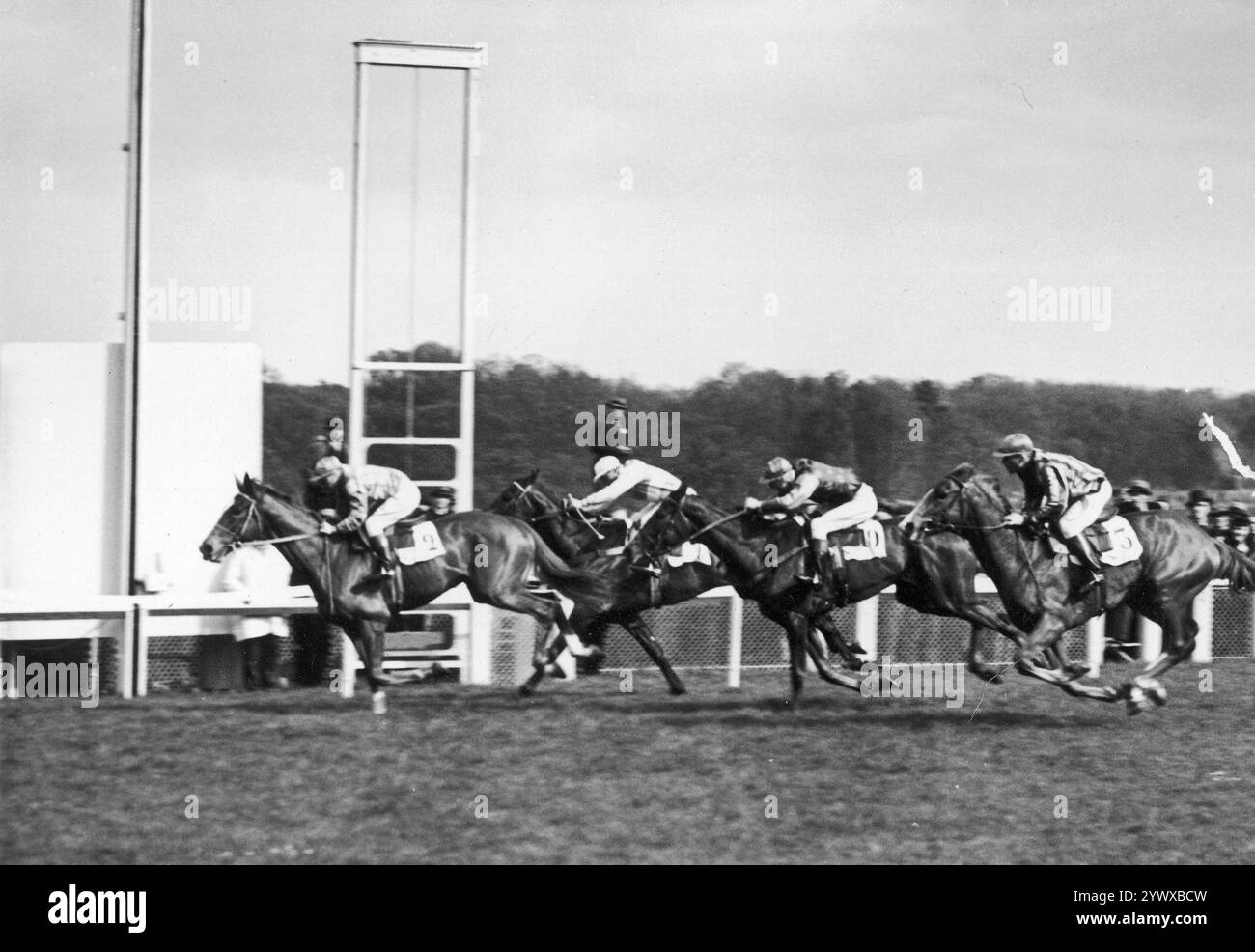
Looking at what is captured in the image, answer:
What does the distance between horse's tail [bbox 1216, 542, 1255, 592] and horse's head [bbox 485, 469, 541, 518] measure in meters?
3.45

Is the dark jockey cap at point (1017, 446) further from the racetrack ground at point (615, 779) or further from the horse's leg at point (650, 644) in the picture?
the horse's leg at point (650, 644)

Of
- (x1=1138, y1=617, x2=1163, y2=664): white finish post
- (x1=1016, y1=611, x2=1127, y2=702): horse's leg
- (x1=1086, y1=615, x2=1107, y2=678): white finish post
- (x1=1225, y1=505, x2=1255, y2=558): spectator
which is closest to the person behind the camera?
(x1=1016, y1=611, x2=1127, y2=702): horse's leg

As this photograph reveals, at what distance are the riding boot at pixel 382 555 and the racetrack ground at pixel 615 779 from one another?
57 cm

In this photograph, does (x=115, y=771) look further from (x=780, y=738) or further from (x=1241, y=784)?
(x=1241, y=784)

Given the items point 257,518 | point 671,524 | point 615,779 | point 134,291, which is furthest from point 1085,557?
point 134,291

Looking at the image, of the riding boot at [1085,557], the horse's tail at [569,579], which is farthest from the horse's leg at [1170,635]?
the horse's tail at [569,579]

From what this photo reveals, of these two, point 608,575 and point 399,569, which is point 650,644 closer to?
point 608,575

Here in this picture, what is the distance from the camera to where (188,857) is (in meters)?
5.45

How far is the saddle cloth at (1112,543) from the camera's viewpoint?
7684mm

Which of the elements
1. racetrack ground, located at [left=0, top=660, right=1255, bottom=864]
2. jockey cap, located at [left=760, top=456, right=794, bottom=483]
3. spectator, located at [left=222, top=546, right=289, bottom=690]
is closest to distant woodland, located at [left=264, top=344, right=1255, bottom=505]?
spectator, located at [left=222, top=546, right=289, bottom=690]

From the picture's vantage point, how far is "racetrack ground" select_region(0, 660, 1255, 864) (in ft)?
18.6

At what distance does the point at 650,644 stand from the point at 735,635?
0.56 m

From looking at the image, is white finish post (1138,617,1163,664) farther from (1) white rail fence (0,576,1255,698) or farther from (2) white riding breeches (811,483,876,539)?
(2) white riding breeches (811,483,876,539)
